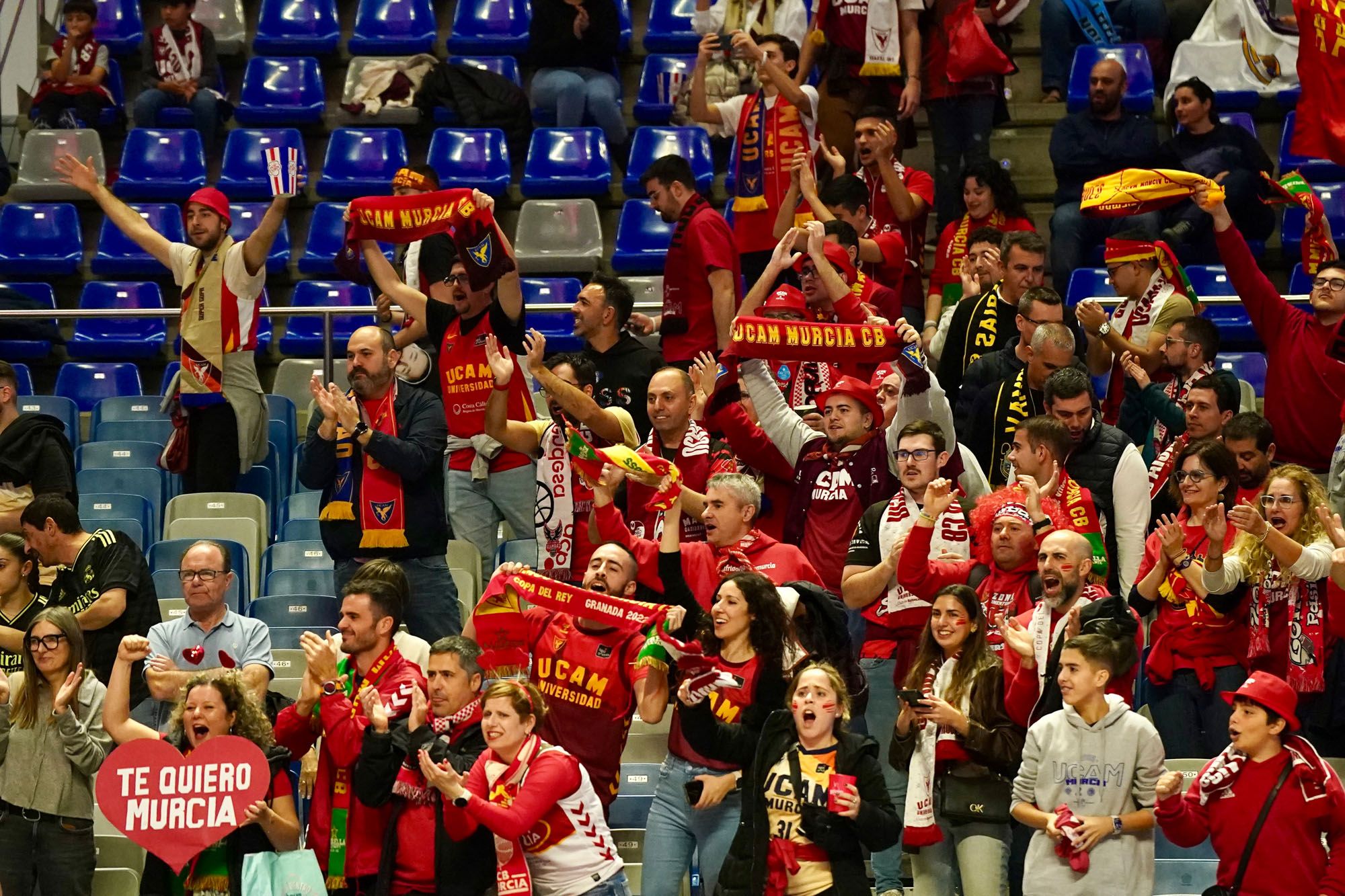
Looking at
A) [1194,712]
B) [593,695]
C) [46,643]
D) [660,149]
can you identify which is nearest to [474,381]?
[593,695]

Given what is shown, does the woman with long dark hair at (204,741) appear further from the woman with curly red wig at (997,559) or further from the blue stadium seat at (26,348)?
the blue stadium seat at (26,348)

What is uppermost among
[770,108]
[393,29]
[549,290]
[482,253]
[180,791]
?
[393,29]

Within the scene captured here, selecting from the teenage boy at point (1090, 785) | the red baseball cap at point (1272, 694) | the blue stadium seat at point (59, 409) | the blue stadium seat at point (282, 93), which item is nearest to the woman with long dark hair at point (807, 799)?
the teenage boy at point (1090, 785)

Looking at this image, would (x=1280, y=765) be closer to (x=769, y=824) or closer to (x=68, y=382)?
(x=769, y=824)

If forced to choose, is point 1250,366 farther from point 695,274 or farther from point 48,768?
point 48,768

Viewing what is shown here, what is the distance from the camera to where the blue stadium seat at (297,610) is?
905 cm

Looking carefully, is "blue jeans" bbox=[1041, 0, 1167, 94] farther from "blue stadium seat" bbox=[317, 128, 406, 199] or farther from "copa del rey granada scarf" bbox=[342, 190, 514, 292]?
"copa del rey granada scarf" bbox=[342, 190, 514, 292]

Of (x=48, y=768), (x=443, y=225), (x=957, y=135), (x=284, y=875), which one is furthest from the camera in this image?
(x=957, y=135)

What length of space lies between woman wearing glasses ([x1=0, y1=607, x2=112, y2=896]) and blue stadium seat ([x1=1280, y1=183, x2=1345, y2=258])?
287 inches

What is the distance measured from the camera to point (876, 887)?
24.2 ft

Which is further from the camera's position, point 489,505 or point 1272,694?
point 489,505

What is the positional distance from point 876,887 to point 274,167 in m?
4.44

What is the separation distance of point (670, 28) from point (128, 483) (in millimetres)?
5066

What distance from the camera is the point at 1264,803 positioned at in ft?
22.1
